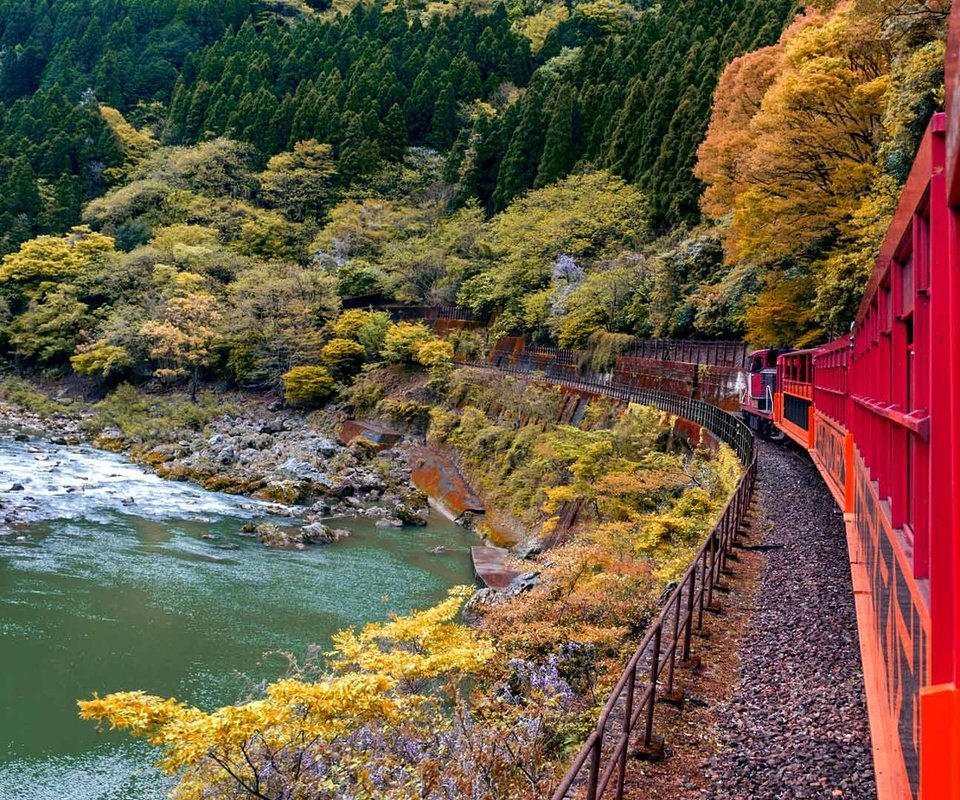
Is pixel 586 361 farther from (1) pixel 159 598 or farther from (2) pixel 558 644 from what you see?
(2) pixel 558 644

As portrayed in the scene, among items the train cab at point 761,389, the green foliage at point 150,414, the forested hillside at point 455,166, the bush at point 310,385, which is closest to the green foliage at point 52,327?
the forested hillside at point 455,166

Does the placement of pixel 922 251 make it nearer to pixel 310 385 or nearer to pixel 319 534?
pixel 319 534

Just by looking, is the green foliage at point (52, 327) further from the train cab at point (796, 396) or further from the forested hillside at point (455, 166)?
the train cab at point (796, 396)

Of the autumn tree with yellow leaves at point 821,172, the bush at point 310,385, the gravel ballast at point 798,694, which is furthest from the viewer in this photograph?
the bush at point 310,385

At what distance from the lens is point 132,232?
6012cm

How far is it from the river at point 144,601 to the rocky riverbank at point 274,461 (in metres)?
1.05

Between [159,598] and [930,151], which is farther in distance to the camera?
[159,598]

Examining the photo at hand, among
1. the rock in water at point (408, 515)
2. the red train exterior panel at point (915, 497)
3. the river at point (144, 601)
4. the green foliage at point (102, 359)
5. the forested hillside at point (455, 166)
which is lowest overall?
the river at point (144, 601)

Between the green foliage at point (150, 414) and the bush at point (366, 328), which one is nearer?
the green foliage at point (150, 414)

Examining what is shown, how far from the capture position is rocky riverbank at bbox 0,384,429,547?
26.6 metres

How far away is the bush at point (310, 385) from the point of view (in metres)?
42.3

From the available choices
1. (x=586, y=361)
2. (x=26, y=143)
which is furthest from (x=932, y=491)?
(x=26, y=143)

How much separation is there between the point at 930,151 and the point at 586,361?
3387cm

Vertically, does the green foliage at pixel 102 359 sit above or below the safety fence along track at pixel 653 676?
above
